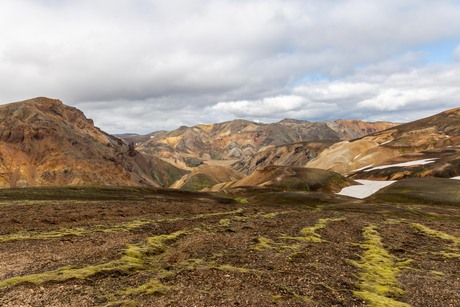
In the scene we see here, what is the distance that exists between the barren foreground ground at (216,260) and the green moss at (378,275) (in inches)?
4.1

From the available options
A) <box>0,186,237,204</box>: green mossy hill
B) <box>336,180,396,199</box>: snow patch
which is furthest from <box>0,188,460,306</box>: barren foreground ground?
<box>336,180,396,199</box>: snow patch

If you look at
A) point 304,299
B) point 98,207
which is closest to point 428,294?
point 304,299

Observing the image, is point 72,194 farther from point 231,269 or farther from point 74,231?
point 231,269

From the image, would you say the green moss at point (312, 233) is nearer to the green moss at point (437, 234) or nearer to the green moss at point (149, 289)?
the green moss at point (437, 234)

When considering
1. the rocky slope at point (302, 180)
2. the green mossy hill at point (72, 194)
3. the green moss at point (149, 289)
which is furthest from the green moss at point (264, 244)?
the rocky slope at point (302, 180)

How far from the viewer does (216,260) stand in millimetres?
30828

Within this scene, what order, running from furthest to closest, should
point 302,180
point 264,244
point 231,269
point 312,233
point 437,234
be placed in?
point 302,180 → point 437,234 → point 312,233 → point 264,244 → point 231,269

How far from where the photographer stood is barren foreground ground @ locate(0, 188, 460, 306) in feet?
72.8

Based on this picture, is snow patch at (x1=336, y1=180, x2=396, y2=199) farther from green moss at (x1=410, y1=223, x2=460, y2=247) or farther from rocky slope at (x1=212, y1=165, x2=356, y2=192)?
green moss at (x1=410, y1=223, x2=460, y2=247)

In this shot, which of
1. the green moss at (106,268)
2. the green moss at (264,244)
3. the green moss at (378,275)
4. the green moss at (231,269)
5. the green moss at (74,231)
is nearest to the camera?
the green moss at (378,275)

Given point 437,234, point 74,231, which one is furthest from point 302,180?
point 74,231

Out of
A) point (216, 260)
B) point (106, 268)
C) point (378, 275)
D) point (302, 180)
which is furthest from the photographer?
point (302, 180)

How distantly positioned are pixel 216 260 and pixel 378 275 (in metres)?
14.4

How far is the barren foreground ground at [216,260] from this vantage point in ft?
72.8
